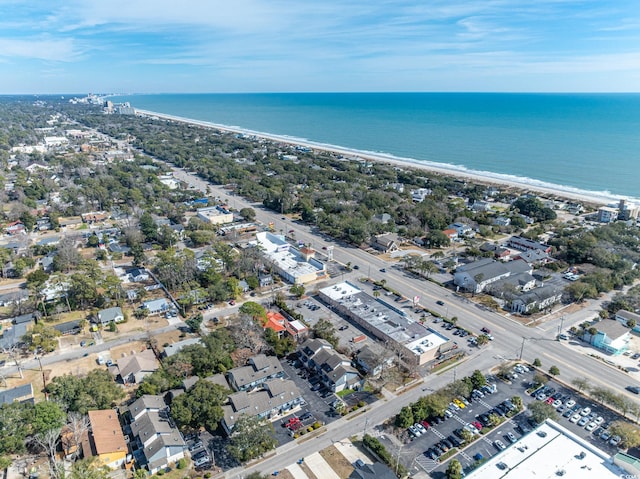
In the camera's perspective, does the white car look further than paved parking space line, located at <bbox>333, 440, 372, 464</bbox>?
Yes

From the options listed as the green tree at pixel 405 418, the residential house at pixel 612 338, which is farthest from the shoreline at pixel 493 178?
the green tree at pixel 405 418

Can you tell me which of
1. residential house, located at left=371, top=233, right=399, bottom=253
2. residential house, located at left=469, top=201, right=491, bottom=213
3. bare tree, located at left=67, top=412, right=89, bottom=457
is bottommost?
bare tree, located at left=67, top=412, right=89, bottom=457

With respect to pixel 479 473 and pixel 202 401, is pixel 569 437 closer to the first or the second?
pixel 479 473

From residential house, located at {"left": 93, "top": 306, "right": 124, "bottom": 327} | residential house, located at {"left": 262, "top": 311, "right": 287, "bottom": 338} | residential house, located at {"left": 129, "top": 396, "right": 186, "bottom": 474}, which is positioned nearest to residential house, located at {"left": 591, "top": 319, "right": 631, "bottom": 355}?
residential house, located at {"left": 262, "top": 311, "right": 287, "bottom": 338}

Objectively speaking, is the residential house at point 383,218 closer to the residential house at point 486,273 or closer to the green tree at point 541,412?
the residential house at point 486,273

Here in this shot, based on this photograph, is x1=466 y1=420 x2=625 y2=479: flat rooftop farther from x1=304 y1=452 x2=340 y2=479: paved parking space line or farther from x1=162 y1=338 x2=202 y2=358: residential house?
x1=162 y1=338 x2=202 y2=358: residential house

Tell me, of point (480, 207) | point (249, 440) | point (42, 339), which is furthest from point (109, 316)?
point (480, 207)

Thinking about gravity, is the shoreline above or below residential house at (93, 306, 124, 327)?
above
